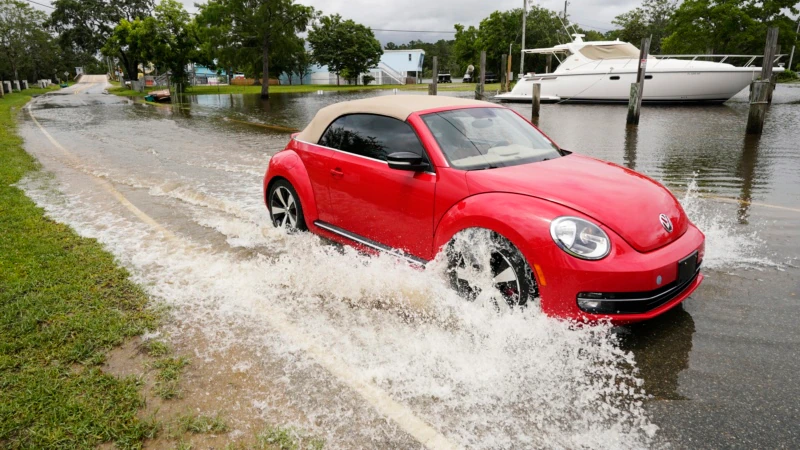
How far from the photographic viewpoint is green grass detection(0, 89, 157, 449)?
9.02 feet

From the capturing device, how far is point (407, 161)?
403 cm

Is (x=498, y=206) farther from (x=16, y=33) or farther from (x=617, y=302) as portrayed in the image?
(x=16, y=33)

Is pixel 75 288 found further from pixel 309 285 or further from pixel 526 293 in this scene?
pixel 526 293

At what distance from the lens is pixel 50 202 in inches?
301

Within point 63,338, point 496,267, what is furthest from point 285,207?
point 496,267

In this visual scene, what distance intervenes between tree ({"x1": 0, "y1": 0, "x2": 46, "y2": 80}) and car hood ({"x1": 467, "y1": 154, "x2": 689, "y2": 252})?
7409cm

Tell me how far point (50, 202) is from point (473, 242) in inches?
270

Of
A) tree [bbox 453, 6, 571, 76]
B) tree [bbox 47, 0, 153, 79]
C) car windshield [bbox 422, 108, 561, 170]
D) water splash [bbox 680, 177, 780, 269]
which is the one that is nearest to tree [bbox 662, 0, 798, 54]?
tree [bbox 453, 6, 571, 76]

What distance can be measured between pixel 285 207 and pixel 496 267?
2947 millimetres

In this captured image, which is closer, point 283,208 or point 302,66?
point 283,208

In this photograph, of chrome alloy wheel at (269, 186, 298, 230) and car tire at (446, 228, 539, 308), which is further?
chrome alloy wheel at (269, 186, 298, 230)

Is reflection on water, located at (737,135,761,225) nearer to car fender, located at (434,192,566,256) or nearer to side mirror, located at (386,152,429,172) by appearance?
car fender, located at (434,192,566,256)

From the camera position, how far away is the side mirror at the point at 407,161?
4027mm

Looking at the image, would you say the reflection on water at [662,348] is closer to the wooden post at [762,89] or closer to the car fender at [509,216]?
the car fender at [509,216]
